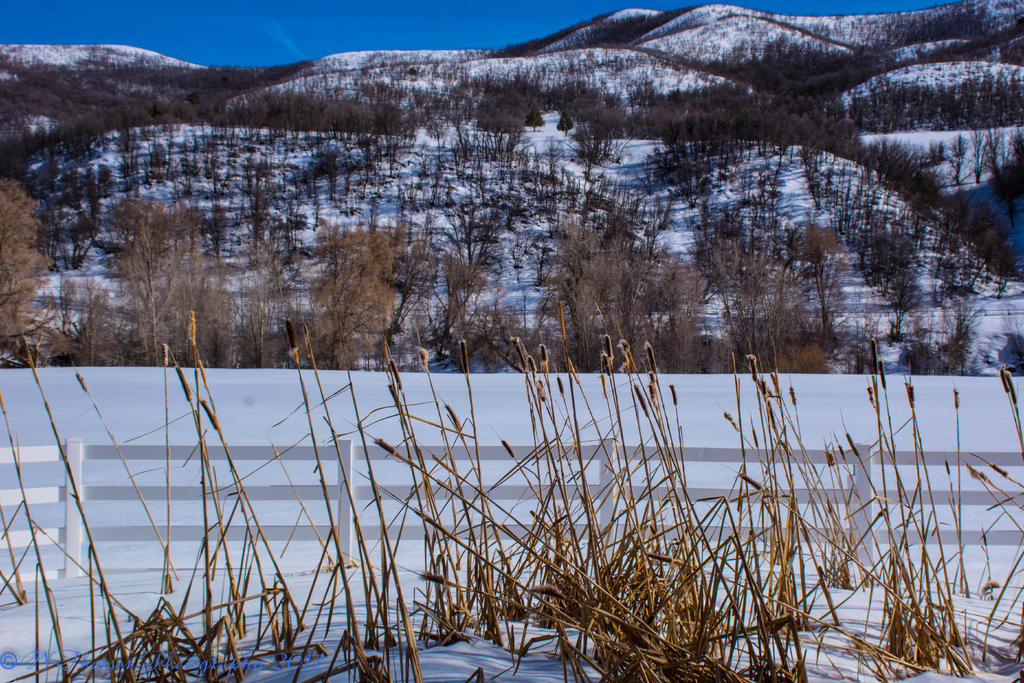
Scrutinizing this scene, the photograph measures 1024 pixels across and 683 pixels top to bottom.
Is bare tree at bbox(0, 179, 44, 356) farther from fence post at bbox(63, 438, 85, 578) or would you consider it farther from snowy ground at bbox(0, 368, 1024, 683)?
fence post at bbox(63, 438, 85, 578)

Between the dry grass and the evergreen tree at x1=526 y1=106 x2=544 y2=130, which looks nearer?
the dry grass

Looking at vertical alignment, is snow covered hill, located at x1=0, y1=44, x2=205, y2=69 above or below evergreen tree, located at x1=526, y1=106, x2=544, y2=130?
above

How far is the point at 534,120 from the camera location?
4616 centimetres

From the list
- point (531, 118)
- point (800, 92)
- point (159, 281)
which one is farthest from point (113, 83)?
point (800, 92)

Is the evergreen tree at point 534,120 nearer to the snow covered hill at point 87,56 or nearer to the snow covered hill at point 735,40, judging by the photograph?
the snow covered hill at point 735,40

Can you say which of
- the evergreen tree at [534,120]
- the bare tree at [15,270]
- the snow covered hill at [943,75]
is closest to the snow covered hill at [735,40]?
the snow covered hill at [943,75]

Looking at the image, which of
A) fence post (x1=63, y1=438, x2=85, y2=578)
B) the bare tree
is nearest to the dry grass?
fence post (x1=63, y1=438, x2=85, y2=578)

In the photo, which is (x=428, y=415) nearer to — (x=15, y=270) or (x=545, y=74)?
(x=15, y=270)

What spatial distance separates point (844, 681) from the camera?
49.3 inches

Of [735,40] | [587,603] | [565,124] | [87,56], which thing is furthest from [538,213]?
[87,56]

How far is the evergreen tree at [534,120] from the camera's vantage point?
45969 millimetres

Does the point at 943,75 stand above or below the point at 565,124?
above

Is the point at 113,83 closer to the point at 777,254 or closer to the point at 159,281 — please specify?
the point at 159,281

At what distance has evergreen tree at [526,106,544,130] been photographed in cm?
4597
